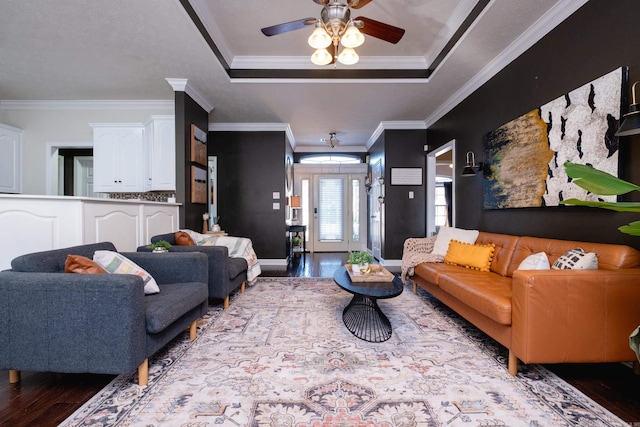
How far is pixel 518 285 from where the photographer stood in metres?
1.69

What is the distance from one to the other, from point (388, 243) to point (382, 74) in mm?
2894

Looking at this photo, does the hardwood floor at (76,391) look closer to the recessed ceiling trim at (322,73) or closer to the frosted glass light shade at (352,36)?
the frosted glass light shade at (352,36)

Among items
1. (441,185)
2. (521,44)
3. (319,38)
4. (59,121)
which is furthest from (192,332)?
(441,185)

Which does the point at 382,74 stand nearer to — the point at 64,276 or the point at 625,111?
the point at 625,111

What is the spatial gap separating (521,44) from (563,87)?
72cm

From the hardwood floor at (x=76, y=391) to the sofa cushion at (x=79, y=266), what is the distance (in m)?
Answer: 0.67

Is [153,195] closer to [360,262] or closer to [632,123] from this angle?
[360,262]

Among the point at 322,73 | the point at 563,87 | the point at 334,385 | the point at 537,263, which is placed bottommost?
the point at 334,385

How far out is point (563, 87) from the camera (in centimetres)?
232

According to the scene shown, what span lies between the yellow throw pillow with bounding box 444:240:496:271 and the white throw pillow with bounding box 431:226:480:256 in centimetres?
14

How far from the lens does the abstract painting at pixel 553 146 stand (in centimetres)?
193

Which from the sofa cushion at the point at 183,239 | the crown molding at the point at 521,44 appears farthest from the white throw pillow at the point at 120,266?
the crown molding at the point at 521,44

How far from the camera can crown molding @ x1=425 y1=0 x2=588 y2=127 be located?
7.40 feet

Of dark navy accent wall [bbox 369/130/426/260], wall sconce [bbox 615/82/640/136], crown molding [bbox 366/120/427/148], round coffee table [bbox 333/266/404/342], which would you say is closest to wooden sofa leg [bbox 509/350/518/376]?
round coffee table [bbox 333/266/404/342]
